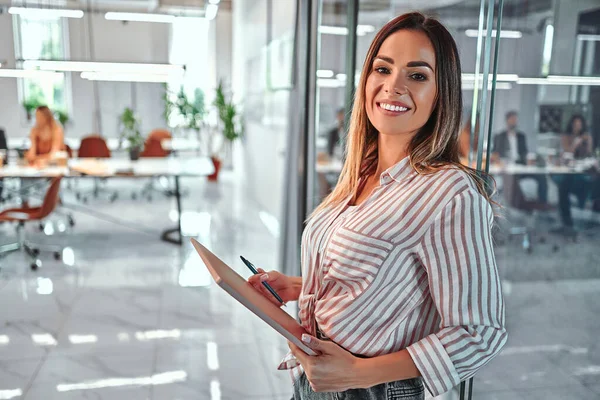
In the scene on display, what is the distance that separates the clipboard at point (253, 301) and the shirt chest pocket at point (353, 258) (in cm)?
15

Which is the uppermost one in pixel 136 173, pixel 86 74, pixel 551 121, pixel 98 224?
pixel 86 74

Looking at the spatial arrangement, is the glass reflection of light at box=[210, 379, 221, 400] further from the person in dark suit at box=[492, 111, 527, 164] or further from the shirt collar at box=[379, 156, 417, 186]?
the person in dark suit at box=[492, 111, 527, 164]

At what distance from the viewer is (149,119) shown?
11.9m

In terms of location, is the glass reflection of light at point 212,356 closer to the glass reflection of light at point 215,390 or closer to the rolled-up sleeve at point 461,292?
the glass reflection of light at point 215,390

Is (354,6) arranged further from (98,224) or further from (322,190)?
(98,224)

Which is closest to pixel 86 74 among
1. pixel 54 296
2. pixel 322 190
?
pixel 54 296

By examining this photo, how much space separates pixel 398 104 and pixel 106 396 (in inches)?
95.9

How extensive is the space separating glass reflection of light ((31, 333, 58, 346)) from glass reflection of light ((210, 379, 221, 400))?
1.19 m

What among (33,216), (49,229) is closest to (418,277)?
(33,216)

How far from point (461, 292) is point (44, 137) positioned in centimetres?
676

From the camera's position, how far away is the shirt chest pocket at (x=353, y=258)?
1.04 metres

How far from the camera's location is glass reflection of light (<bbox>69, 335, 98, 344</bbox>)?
3404 mm

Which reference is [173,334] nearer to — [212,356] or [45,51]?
[212,356]

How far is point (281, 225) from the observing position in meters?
4.18
